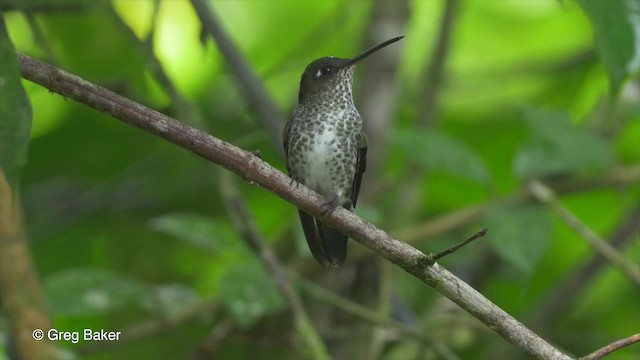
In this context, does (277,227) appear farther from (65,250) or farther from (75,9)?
(75,9)

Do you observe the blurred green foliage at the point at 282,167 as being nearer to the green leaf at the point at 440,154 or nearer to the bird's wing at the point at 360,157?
the green leaf at the point at 440,154

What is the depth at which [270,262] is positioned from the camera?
124 inches

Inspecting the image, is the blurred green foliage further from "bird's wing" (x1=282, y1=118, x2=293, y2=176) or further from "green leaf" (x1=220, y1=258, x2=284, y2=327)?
"bird's wing" (x1=282, y1=118, x2=293, y2=176)

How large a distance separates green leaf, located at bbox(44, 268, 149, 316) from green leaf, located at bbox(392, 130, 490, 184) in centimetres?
111

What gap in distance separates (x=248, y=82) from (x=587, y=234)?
1313 millimetres

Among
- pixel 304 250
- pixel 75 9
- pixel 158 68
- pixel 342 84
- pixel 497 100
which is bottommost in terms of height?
pixel 497 100

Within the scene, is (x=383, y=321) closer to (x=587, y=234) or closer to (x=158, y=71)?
(x=587, y=234)

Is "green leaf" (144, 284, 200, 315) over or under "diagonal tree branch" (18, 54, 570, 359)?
under

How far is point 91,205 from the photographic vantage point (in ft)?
13.8

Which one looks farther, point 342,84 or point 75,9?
point 342,84

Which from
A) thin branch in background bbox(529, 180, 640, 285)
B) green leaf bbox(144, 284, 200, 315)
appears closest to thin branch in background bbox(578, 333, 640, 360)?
thin branch in background bbox(529, 180, 640, 285)

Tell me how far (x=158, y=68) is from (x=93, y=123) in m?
1.64

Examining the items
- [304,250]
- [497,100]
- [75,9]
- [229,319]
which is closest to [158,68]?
[75,9]

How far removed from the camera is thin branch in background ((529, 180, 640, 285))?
324cm
